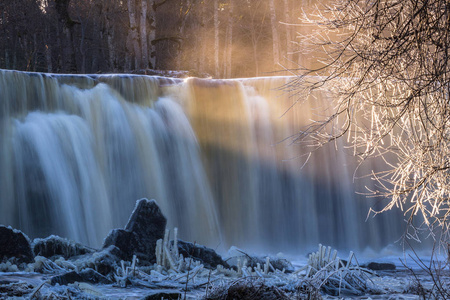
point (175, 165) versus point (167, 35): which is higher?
point (167, 35)

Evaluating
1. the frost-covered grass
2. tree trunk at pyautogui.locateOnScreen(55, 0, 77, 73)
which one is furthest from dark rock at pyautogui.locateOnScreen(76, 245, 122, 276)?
tree trunk at pyautogui.locateOnScreen(55, 0, 77, 73)

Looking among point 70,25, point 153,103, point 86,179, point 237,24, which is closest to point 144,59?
point 70,25

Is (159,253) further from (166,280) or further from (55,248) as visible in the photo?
(55,248)

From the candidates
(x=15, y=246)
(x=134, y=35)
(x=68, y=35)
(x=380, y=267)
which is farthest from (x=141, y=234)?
(x=134, y=35)

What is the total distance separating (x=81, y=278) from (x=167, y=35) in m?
40.2

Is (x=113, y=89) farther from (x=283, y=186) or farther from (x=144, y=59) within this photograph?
(x=144, y=59)

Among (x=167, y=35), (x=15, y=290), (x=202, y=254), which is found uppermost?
(x=167, y=35)

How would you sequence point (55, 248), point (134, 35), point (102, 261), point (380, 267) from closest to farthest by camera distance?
point (102, 261) < point (55, 248) < point (380, 267) < point (134, 35)

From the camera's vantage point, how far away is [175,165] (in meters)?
14.0

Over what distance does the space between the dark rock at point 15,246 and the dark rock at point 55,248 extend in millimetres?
291

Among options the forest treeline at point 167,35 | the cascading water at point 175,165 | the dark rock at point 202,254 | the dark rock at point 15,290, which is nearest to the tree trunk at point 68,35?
the forest treeline at point 167,35

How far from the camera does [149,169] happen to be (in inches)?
532

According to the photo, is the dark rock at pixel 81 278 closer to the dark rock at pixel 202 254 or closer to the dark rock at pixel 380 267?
A: the dark rock at pixel 202 254

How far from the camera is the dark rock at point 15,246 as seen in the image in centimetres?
704
